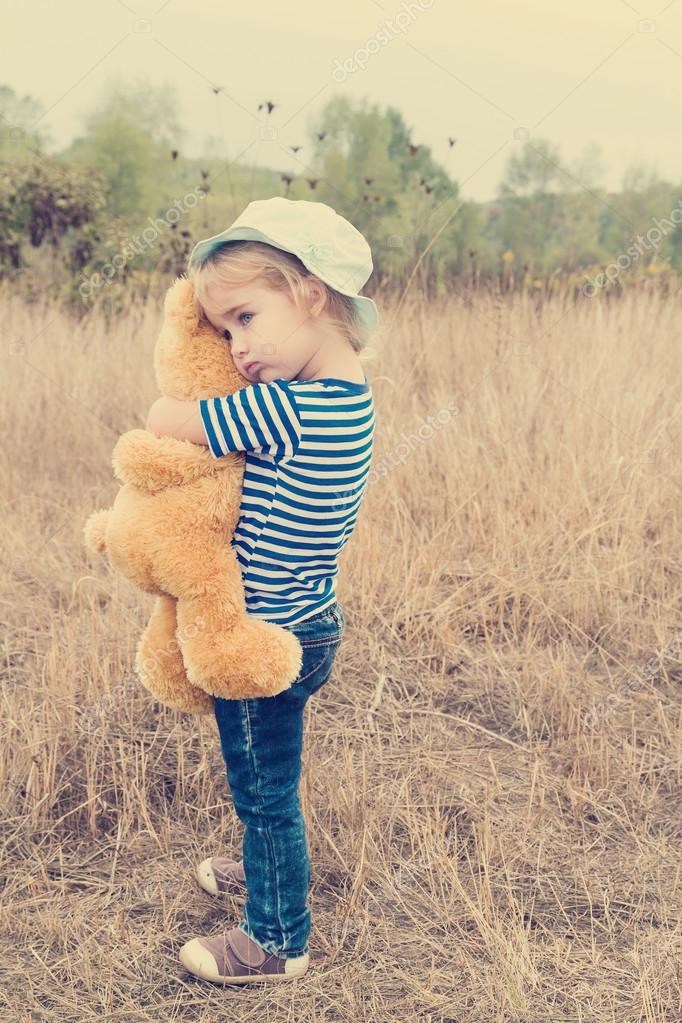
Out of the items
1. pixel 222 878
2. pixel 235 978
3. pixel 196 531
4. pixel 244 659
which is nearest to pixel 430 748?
pixel 222 878

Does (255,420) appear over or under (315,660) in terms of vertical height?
over

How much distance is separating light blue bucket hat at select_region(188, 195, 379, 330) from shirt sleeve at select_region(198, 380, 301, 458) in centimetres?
20

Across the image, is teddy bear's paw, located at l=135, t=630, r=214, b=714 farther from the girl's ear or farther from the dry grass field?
the girl's ear

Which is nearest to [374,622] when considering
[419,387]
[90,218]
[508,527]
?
[508,527]

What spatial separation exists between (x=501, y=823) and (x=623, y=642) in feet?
3.33

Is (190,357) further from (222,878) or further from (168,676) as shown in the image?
(222,878)

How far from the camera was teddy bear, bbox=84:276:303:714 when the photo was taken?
5.65 feet

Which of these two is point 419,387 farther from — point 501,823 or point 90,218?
point 90,218

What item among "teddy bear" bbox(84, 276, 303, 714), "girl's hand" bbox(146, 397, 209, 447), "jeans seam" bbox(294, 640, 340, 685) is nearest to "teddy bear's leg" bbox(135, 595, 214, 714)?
"teddy bear" bbox(84, 276, 303, 714)

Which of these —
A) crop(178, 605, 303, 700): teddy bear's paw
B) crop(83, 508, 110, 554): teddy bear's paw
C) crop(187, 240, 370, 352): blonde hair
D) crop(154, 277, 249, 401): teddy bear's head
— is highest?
crop(187, 240, 370, 352): blonde hair

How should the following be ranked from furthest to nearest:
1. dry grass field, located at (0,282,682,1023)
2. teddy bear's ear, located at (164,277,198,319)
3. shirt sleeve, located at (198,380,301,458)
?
1. dry grass field, located at (0,282,682,1023)
2. teddy bear's ear, located at (164,277,198,319)
3. shirt sleeve, located at (198,380,301,458)

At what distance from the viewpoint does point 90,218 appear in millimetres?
8062

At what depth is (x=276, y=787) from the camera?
6.12 feet

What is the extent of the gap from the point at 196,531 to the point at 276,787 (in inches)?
19.6
